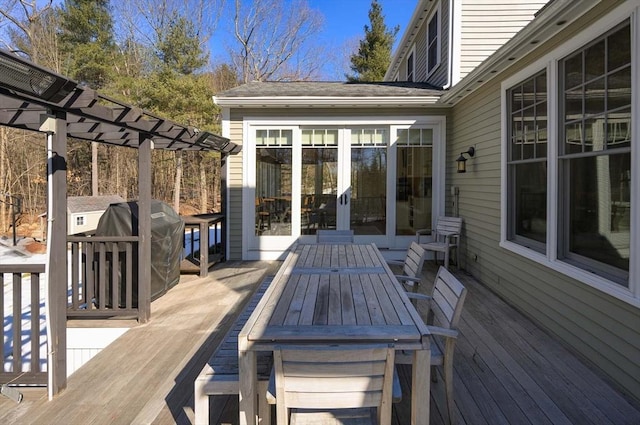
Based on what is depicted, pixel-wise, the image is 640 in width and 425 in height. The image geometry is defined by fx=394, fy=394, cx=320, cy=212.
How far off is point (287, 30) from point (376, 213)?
46.2 feet

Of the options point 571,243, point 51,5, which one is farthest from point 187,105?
point 571,243

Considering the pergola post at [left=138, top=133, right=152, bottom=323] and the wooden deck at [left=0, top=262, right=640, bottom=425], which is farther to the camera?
the pergola post at [left=138, top=133, right=152, bottom=323]

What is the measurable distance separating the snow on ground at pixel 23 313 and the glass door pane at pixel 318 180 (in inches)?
148

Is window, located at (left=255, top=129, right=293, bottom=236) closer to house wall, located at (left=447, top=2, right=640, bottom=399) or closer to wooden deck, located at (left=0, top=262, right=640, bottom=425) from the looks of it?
house wall, located at (left=447, top=2, right=640, bottom=399)

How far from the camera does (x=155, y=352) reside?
304cm

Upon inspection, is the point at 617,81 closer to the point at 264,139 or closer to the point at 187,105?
the point at 264,139

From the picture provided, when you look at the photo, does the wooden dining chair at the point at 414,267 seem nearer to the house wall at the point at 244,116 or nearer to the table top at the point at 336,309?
Answer: the table top at the point at 336,309

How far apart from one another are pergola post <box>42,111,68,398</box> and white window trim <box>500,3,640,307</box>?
139 inches

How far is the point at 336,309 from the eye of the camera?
2.00 meters

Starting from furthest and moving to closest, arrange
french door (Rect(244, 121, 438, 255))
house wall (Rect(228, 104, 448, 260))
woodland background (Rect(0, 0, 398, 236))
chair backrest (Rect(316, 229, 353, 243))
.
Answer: woodland background (Rect(0, 0, 398, 236)), french door (Rect(244, 121, 438, 255)), house wall (Rect(228, 104, 448, 260)), chair backrest (Rect(316, 229, 353, 243))

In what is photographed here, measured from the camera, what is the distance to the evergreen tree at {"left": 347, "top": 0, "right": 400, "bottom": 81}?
18.6 meters

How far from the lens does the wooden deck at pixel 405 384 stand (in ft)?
7.11

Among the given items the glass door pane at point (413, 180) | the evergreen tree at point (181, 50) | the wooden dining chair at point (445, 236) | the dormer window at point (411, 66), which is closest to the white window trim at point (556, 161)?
the wooden dining chair at point (445, 236)

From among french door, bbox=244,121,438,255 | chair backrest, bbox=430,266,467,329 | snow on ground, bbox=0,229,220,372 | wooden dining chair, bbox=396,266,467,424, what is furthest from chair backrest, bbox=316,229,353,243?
snow on ground, bbox=0,229,220,372
